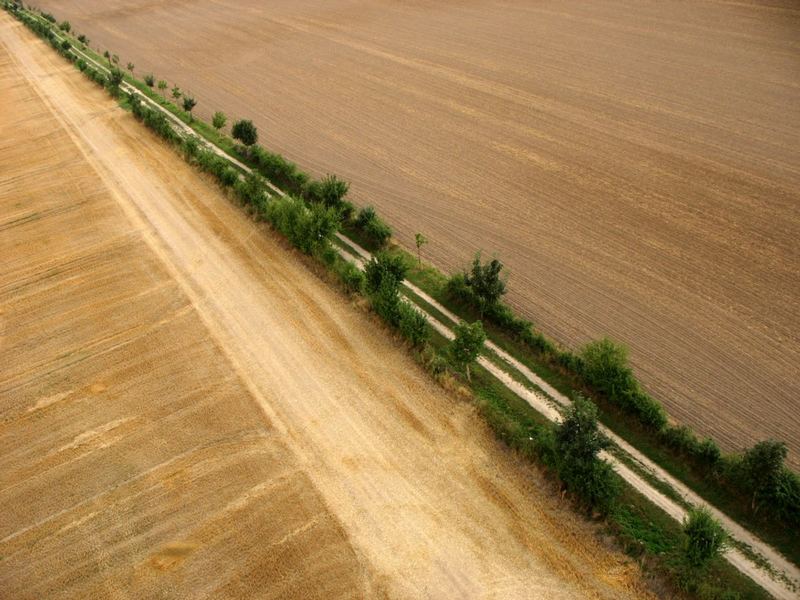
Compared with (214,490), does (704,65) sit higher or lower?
higher

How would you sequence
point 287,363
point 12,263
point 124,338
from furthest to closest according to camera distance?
point 12,263 < point 124,338 < point 287,363

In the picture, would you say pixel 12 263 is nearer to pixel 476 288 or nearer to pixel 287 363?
pixel 287 363

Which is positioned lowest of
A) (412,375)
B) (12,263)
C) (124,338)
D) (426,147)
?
(12,263)

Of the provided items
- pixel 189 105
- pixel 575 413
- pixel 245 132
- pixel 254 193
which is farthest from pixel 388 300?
pixel 189 105

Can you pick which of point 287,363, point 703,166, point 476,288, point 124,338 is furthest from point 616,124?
point 124,338

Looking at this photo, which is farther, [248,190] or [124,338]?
[248,190]

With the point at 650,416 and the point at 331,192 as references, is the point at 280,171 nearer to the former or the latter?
the point at 331,192

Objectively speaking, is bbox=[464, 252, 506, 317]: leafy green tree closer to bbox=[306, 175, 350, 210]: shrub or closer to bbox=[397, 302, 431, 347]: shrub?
bbox=[397, 302, 431, 347]: shrub
